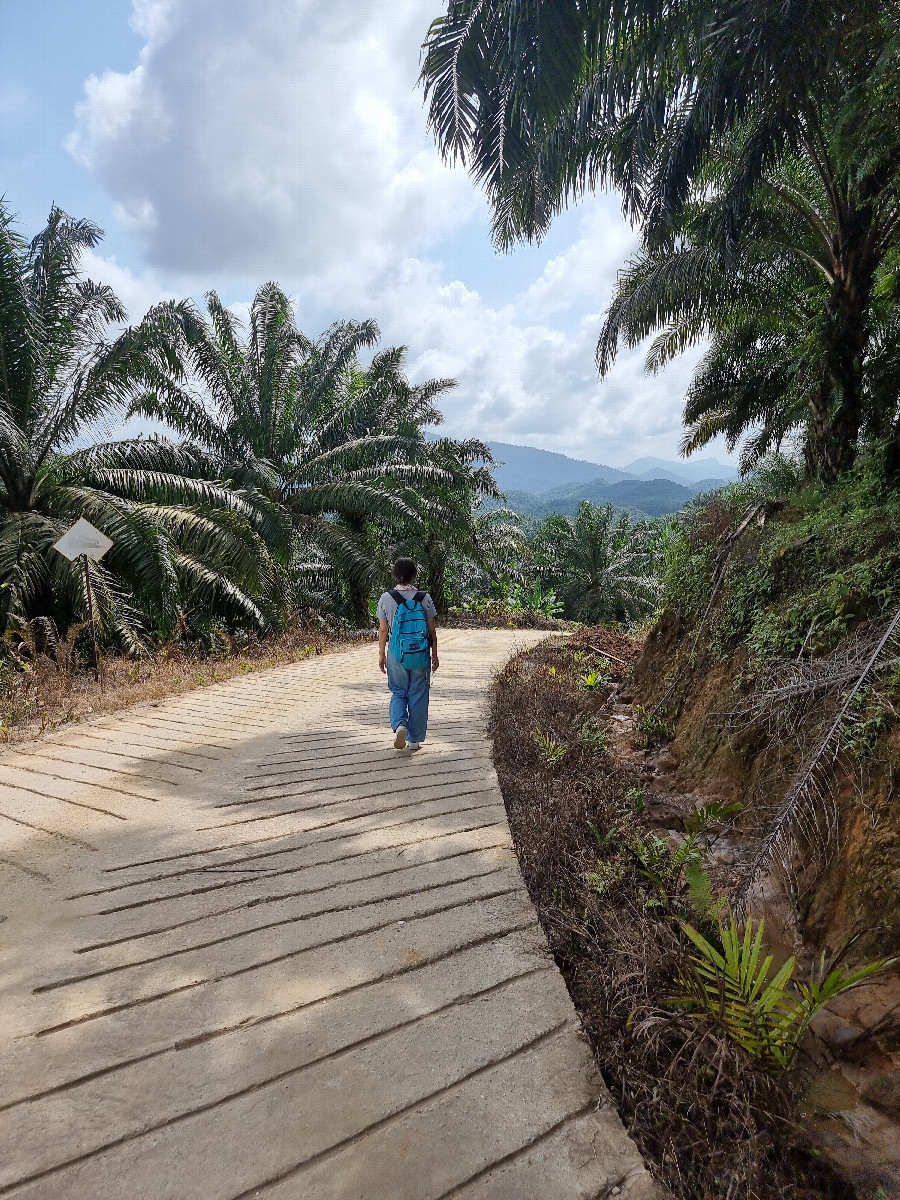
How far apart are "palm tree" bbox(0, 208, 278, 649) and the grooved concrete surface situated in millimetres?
5263

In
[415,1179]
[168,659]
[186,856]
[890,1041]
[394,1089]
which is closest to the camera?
[415,1179]

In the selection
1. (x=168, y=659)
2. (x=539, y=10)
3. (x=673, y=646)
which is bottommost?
(x=168, y=659)

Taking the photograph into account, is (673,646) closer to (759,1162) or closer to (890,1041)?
(890,1041)

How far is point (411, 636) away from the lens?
4918 mm

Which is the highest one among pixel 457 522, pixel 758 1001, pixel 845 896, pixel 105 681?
pixel 457 522

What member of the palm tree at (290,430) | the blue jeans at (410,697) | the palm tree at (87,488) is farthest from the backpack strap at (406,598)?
the palm tree at (290,430)

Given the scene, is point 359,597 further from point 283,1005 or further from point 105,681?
point 283,1005

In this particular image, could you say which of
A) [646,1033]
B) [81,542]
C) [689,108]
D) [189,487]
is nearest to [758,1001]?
[646,1033]

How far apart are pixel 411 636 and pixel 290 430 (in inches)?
417

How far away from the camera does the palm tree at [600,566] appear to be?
23.9 meters

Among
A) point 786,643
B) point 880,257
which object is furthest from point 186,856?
point 880,257

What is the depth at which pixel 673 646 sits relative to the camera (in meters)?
5.67

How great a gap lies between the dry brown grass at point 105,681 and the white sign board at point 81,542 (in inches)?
48.5

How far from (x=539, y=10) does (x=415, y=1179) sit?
642cm
